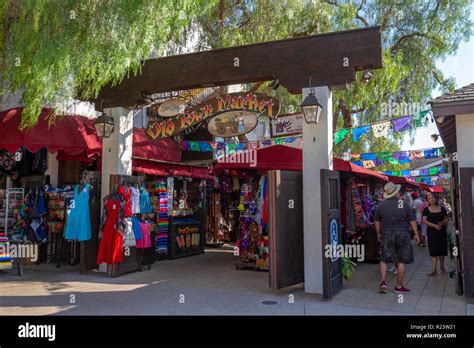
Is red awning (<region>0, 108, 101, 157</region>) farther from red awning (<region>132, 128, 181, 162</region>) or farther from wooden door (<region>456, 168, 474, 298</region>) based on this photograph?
wooden door (<region>456, 168, 474, 298</region>)

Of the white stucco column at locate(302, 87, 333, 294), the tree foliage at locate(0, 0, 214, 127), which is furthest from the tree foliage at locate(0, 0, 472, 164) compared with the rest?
the white stucco column at locate(302, 87, 333, 294)

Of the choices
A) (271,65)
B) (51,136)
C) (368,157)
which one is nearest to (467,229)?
(271,65)

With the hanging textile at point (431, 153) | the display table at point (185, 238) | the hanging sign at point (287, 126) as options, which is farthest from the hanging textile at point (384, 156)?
the display table at point (185, 238)

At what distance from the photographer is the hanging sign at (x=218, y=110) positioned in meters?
8.01

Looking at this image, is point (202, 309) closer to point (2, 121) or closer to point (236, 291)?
point (236, 291)

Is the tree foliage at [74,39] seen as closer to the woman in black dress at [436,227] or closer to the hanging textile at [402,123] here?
the woman in black dress at [436,227]

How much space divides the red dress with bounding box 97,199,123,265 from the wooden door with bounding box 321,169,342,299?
422 centimetres

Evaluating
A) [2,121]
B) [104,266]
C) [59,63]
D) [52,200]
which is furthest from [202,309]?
[2,121]

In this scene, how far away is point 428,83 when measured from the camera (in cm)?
1652

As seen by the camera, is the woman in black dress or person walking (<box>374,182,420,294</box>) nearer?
person walking (<box>374,182,420,294</box>)

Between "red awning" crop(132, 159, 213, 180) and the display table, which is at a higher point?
"red awning" crop(132, 159, 213, 180)

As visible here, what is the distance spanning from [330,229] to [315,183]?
0.94 meters

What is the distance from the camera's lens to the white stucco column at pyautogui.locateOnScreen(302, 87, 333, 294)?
7.23 metres
